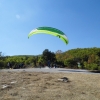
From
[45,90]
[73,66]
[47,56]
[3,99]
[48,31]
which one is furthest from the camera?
[47,56]

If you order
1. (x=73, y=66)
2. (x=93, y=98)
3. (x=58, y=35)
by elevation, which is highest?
(x=58, y=35)

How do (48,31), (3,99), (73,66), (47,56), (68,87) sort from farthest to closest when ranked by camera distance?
(47,56)
(73,66)
(48,31)
(68,87)
(3,99)

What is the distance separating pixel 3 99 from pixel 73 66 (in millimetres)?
26072

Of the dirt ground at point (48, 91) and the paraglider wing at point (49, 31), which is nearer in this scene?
the dirt ground at point (48, 91)

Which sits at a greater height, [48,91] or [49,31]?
[49,31]

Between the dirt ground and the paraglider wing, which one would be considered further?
the paraglider wing

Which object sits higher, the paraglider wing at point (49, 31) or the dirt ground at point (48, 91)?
the paraglider wing at point (49, 31)

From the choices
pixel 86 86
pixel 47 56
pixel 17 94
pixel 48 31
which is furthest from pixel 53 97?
pixel 47 56

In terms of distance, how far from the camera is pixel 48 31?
2220 centimetres

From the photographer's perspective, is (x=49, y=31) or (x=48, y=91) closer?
(x=48, y=91)

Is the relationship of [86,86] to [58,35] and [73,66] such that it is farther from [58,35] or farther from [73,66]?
[73,66]

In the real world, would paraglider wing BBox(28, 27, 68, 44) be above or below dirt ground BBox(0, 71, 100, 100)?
above

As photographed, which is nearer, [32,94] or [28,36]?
[32,94]

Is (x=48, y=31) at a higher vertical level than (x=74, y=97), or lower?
higher
